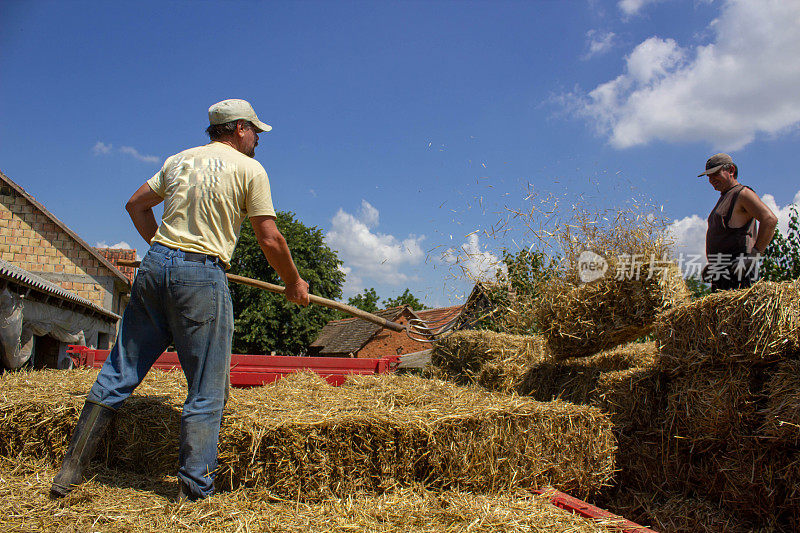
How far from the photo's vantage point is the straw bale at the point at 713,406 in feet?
10.8

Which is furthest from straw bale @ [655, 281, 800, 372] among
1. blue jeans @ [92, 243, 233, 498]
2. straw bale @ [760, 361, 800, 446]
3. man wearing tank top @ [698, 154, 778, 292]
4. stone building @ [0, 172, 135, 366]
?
stone building @ [0, 172, 135, 366]

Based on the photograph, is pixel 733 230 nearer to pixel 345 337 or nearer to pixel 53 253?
pixel 53 253

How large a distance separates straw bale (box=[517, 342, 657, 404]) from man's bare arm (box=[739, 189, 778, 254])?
116cm

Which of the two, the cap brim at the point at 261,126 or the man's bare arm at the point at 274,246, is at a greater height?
the cap brim at the point at 261,126

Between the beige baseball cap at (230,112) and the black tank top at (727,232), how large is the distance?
3.67 metres

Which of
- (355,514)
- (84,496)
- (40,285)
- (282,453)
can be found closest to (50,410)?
(84,496)

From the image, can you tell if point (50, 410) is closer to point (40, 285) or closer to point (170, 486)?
point (170, 486)

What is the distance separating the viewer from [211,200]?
245 cm

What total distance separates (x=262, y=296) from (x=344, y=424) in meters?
26.0

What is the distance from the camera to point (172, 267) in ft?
7.66

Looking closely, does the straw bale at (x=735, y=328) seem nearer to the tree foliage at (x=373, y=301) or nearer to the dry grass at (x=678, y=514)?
the dry grass at (x=678, y=514)

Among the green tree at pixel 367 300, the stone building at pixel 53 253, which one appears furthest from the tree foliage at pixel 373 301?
the stone building at pixel 53 253

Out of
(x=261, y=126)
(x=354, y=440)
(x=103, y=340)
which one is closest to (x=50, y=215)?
(x=103, y=340)

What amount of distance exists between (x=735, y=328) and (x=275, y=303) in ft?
85.7
